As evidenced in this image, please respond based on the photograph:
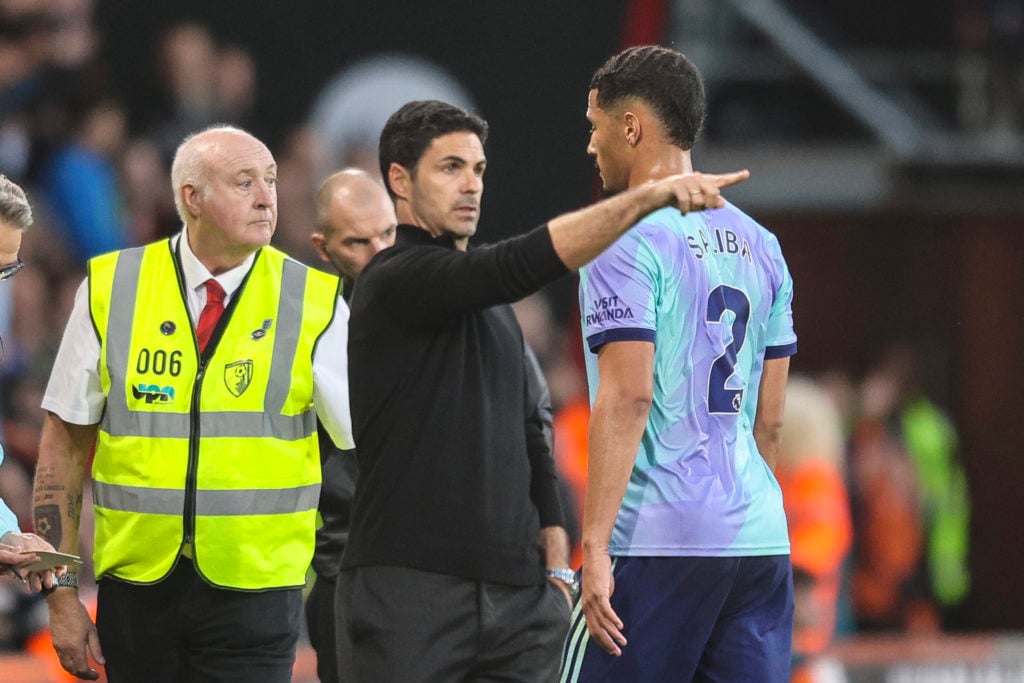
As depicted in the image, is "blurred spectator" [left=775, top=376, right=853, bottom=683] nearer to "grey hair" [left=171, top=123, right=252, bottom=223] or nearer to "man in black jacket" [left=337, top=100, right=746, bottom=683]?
"man in black jacket" [left=337, top=100, right=746, bottom=683]

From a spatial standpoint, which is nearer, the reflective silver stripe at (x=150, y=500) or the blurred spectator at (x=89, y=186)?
the reflective silver stripe at (x=150, y=500)

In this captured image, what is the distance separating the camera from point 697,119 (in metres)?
4.18

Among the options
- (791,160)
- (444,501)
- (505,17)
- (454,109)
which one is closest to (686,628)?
(444,501)

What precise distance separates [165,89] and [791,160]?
5806 mm

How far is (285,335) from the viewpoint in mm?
4582

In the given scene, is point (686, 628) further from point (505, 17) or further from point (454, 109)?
point (505, 17)

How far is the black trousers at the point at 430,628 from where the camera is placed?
159 inches

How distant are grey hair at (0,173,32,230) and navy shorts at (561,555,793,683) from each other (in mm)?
1689

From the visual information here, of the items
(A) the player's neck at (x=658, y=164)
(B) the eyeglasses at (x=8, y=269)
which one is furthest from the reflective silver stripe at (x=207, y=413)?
(A) the player's neck at (x=658, y=164)

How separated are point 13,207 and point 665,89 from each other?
1.62 metres

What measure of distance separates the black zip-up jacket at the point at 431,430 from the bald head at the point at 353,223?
1.23 m

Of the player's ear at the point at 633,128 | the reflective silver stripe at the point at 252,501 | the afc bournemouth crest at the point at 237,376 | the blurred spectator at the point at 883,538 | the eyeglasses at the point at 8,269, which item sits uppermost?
the player's ear at the point at 633,128

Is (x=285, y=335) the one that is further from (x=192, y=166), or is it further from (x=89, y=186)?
(x=89, y=186)

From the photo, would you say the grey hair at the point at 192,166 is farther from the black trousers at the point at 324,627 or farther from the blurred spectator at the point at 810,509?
the blurred spectator at the point at 810,509
